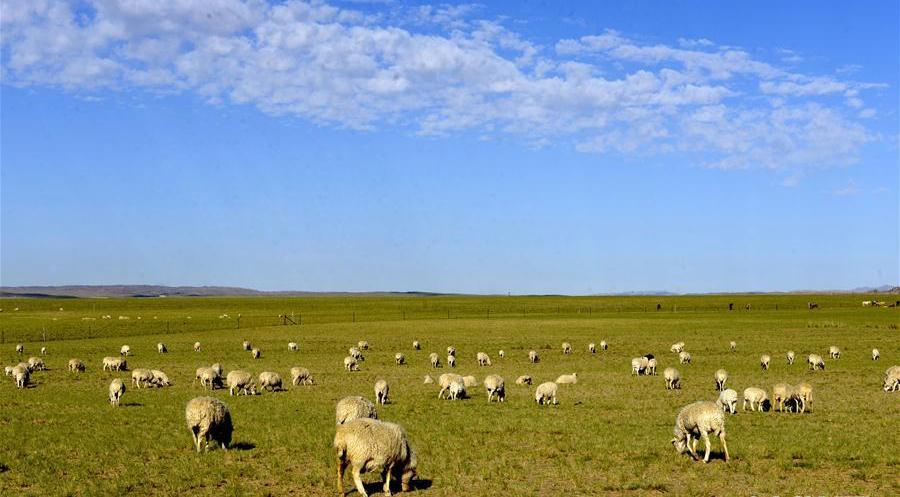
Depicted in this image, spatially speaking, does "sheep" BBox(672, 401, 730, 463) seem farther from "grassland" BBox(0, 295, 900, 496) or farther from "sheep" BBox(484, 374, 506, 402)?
"sheep" BBox(484, 374, 506, 402)

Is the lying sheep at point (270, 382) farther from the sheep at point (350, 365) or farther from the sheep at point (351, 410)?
the sheep at point (351, 410)

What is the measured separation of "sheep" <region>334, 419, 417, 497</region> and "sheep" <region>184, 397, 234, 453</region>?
541 centimetres

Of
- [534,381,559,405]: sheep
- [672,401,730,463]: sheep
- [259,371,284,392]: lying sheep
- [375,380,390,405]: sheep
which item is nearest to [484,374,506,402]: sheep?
[534,381,559,405]: sheep

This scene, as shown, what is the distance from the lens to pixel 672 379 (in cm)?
3241

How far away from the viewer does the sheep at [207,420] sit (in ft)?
61.9

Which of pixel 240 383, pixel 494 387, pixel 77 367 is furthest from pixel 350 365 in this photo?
pixel 77 367

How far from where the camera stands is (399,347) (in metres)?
58.8

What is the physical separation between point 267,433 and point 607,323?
7023 centimetres

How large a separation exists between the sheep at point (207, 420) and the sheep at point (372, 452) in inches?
213

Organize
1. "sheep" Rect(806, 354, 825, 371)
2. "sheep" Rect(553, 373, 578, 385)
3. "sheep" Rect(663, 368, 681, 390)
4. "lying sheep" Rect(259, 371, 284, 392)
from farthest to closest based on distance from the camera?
"sheep" Rect(806, 354, 825, 371), "sheep" Rect(553, 373, 578, 385), "lying sheep" Rect(259, 371, 284, 392), "sheep" Rect(663, 368, 681, 390)

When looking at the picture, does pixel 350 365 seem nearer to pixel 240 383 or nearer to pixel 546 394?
pixel 240 383

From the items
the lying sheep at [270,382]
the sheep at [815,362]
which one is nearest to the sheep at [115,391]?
the lying sheep at [270,382]

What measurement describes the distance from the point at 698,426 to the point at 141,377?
25815 millimetres

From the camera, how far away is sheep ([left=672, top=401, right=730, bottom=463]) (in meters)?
17.7
